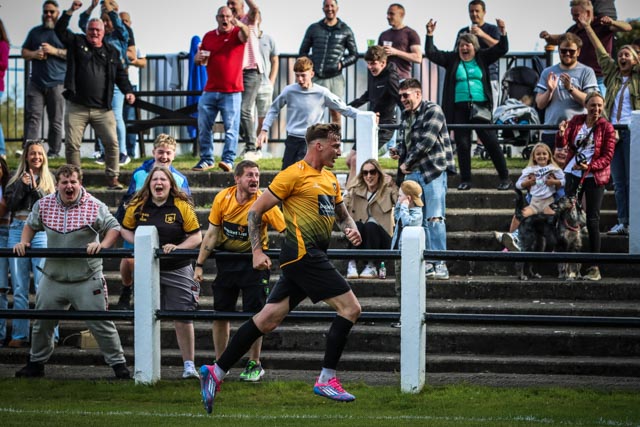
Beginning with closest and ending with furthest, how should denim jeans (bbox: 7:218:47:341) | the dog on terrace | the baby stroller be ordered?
1. denim jeans (bbox: 7:218:47:341)
2. the dog on terrace
3. the baby stroller

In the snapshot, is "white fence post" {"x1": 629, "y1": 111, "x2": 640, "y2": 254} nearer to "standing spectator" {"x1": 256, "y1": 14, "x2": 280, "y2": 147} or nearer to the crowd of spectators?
the crowd of spectators

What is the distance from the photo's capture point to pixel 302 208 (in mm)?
9414

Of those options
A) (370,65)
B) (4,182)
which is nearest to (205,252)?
(4,182)

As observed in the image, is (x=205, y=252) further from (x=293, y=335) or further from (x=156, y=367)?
(x=293, y=335)

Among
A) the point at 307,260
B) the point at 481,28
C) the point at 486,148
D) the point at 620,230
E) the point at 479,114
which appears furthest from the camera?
the point at 481,28

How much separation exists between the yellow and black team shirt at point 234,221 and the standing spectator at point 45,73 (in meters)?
8.15

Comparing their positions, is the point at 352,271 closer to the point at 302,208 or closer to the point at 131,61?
the point at 302,208

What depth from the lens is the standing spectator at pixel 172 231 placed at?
11133 mm

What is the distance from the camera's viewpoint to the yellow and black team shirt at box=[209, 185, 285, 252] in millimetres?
10891

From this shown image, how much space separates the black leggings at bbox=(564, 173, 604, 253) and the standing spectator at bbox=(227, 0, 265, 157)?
5397 millimetres

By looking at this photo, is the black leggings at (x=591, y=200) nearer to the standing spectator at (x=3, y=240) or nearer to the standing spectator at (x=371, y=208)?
the standing spectator at (x=371, y=208)

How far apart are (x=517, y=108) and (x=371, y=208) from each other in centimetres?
515

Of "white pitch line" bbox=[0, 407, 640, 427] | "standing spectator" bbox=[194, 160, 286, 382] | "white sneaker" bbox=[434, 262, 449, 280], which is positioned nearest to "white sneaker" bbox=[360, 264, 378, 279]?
"white sneaker" bbox=[434, 262, 449, 280]

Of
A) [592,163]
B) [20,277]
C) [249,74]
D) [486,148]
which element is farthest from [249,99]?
[20,277]
